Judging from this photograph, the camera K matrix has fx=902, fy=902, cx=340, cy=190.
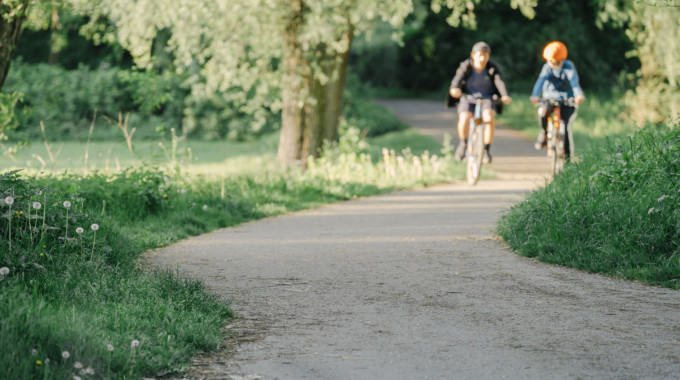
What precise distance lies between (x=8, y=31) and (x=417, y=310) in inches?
268

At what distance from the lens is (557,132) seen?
12508 millimetres

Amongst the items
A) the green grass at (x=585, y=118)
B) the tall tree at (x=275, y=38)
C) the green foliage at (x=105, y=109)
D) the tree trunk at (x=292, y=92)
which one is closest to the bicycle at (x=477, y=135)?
the tall tree at (x=275, y=38)

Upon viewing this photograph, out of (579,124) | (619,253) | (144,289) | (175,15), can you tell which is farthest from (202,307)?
(579,124)

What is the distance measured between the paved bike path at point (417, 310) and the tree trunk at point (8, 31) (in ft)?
10.6

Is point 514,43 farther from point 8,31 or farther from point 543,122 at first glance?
point 8,31

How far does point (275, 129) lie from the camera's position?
31500 mm

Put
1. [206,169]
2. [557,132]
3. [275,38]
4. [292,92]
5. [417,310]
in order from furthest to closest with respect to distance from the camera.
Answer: [206,169]
[292,92]
[275,38]
[557,132]
[417,310]

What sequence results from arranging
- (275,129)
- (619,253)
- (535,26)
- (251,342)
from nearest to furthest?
(251,342)
(619,253)
(275,129)
(535,26)

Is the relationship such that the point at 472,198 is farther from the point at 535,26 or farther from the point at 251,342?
the point at 535,26

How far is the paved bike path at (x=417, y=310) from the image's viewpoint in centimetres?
480

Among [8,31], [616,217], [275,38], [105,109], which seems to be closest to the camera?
[616,217]

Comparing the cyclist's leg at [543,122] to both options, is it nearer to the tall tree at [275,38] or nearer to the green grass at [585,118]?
the tall tree at [275,38]

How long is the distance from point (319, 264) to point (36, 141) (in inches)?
921

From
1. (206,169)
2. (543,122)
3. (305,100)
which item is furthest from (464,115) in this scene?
(206,169)
